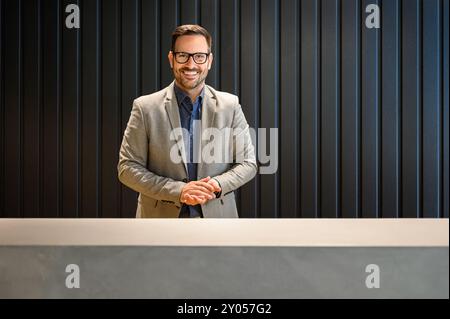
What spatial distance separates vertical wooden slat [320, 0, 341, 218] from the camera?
3.02 m

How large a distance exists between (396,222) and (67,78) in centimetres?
Result: 271

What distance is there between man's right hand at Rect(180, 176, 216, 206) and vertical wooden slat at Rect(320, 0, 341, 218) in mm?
1245

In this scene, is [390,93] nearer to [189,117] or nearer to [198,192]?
[189,117]

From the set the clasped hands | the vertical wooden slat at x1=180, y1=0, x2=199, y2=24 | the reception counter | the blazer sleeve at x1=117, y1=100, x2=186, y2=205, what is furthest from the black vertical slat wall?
the reception counter

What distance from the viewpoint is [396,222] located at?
689 millimetres

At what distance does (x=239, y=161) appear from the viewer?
219 centimetres

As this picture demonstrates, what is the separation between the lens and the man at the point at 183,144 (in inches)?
82.5

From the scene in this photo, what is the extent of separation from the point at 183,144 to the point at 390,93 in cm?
149

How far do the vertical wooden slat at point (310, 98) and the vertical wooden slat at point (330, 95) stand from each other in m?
0.04

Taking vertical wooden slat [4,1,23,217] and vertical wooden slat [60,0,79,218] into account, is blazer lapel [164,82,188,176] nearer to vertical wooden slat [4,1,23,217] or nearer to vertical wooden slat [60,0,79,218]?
vertical wooden slat [60,0,79,218]

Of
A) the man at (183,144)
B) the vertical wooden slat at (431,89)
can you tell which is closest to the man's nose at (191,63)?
the man at (183,144)

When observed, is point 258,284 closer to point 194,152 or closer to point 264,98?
point 194,152

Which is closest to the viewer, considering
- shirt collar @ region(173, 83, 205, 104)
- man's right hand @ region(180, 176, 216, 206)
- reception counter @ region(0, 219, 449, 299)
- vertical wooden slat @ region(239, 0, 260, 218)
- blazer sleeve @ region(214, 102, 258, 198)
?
reception counter @ region(0, 219, 449, 299)

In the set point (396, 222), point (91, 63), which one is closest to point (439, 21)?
point (91, 63)
